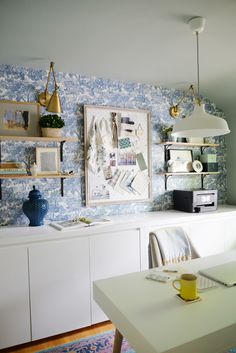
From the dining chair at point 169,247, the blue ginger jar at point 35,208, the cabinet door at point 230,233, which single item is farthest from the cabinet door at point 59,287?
the cabinet door at point 230,233

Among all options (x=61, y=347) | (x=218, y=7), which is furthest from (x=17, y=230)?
(x=218, y=7)

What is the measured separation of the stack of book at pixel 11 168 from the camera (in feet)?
7.29

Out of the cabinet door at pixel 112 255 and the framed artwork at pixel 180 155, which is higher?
the framed artwork at pixel 180 155

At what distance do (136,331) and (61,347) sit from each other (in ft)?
4.47

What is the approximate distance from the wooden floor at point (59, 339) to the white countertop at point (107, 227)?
0.82m

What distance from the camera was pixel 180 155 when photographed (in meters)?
3.26

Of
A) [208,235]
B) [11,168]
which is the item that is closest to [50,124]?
[11,168]

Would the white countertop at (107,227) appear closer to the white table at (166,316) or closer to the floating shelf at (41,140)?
the floating shelf at (41,140)

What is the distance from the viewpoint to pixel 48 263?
2.06m

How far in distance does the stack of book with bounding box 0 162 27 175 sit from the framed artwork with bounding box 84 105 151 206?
0.64 meters

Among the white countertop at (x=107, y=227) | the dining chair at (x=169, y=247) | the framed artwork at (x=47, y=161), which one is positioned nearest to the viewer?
the dining chair at (x=169, y=247)

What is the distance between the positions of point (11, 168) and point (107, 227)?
980 mm

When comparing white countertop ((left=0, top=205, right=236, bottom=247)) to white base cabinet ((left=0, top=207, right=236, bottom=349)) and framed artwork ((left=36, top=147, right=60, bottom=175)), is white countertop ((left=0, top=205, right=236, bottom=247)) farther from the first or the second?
framed artwork ((left=36, top=147, right=60, bottom=175))

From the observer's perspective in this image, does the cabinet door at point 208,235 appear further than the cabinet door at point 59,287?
Yes
